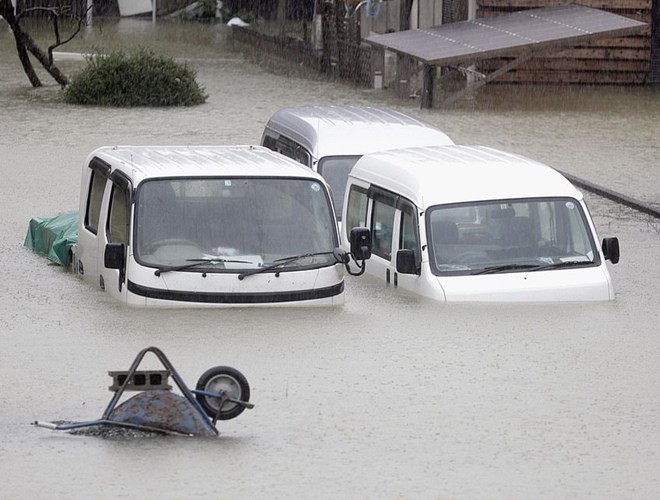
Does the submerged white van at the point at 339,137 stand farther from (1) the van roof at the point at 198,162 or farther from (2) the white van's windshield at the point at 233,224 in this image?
(2) the white van's windshield at the point at 233,224

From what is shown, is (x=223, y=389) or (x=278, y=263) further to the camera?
(x=278, y=263)

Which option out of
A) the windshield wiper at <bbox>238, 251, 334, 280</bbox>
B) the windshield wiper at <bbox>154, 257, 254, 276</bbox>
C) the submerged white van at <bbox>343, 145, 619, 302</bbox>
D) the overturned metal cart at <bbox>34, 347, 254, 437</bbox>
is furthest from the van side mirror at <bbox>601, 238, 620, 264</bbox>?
the overturned metal cart at <bbox>34, 347, 254, 437</bbox>

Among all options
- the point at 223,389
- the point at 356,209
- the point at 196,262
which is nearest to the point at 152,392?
the point at 223,389

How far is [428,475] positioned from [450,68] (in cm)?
2818

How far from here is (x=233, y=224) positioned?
12461mm

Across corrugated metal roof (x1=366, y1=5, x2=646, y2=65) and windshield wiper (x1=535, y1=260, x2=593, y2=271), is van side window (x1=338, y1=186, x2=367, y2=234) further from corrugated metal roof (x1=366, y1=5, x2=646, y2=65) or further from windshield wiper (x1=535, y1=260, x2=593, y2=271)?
corrugated metal roof (x1=366, y1=5, x2=646, y2=65)

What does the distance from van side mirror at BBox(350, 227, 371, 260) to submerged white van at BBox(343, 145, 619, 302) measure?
0.54 m

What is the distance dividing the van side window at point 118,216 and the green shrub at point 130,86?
744 inches

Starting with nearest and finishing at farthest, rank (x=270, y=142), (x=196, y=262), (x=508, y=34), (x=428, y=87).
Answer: (x=196, y=262) < (x=270, y=142) < (x=428, y=87) < (x=508, y=34)


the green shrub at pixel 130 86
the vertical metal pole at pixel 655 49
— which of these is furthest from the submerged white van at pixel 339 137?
the vertical metal pole at pixel 655 49

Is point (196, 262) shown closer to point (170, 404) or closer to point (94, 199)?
point (94, 199)

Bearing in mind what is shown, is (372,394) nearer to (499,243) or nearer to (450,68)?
(499,243)

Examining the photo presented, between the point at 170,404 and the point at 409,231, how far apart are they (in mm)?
5573

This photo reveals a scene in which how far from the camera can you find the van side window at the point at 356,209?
47.6ft
